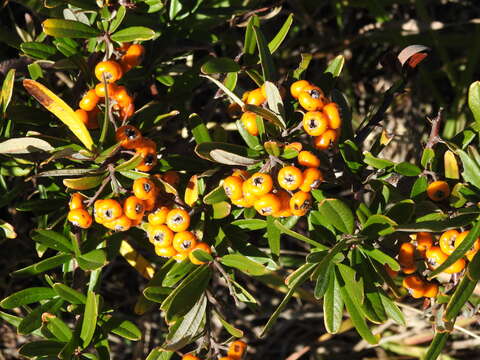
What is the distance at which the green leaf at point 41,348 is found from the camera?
Result: 2.33 metres

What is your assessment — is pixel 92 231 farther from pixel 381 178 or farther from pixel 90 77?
pixel 381 178

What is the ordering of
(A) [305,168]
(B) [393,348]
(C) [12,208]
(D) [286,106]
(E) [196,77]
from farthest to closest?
(B) [393,348], (C) [12,208], (E) [196,77], (D) [286,106], (A) [305,168]

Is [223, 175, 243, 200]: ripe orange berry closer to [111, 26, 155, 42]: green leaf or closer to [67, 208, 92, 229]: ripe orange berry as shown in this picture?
[67, 208, 92, 229]: ripe orange berry

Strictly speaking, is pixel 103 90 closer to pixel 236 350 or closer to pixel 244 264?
pixel 244 264

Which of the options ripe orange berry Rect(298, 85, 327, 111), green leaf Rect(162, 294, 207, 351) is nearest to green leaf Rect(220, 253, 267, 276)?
green leaf Rect(162, 294, 207, 351)

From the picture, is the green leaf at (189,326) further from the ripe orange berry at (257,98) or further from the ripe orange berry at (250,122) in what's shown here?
the ripe orange berry at (257,98)

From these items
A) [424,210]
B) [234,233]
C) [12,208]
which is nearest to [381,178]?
[424,210]

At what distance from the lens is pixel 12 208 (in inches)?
141

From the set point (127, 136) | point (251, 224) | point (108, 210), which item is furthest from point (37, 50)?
point (251, 224)

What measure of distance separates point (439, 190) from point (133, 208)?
4.29 ft

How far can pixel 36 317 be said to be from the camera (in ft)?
8.14

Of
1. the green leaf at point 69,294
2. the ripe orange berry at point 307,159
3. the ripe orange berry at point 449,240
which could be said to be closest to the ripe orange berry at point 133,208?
the green leaf at point 69,294

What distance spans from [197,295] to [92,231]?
0.91 metres

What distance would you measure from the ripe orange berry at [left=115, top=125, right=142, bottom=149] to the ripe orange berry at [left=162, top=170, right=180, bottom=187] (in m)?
0.31
